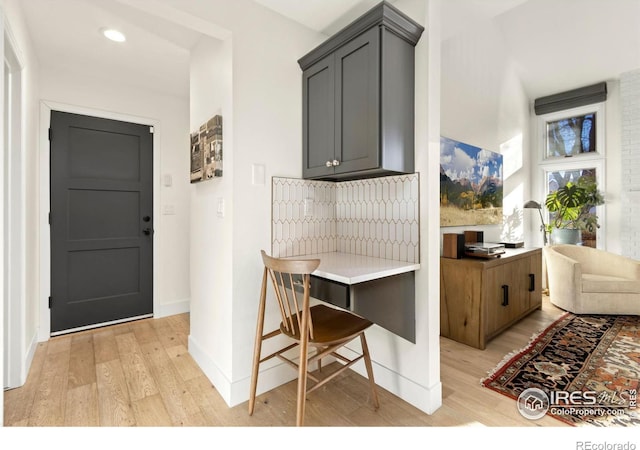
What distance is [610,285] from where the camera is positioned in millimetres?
3232

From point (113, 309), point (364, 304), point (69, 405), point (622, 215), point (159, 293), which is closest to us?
point (364, 304)

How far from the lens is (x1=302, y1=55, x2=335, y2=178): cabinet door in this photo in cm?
189

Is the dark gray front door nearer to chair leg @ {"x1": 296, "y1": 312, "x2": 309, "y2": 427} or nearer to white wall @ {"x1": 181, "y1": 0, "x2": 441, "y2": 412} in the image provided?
white wall @ {"x1": 181, "y1": 0, "x2": 441, "y2": 412}

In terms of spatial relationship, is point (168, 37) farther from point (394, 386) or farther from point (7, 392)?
point (394, 386)

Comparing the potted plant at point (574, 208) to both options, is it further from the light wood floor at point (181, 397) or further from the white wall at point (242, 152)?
the white wall at point (242, 152)

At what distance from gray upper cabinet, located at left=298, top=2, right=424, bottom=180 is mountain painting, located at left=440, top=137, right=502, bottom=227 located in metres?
1.52

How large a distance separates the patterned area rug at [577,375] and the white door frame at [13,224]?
306 cm

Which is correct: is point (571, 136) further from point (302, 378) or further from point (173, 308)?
point (173, 308)

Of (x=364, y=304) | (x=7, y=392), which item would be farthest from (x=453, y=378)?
(x=7, y=392)

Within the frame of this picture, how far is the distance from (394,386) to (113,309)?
2798mm

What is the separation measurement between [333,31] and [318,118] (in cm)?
73

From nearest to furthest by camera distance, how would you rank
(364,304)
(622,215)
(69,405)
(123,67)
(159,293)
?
(364,304), (69,405), (123,67), (159,293), (622,215)

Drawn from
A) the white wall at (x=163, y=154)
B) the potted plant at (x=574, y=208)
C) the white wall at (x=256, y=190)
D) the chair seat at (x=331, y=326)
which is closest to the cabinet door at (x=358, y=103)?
the white wall at (x=256, y=190)

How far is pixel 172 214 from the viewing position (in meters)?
3.36
